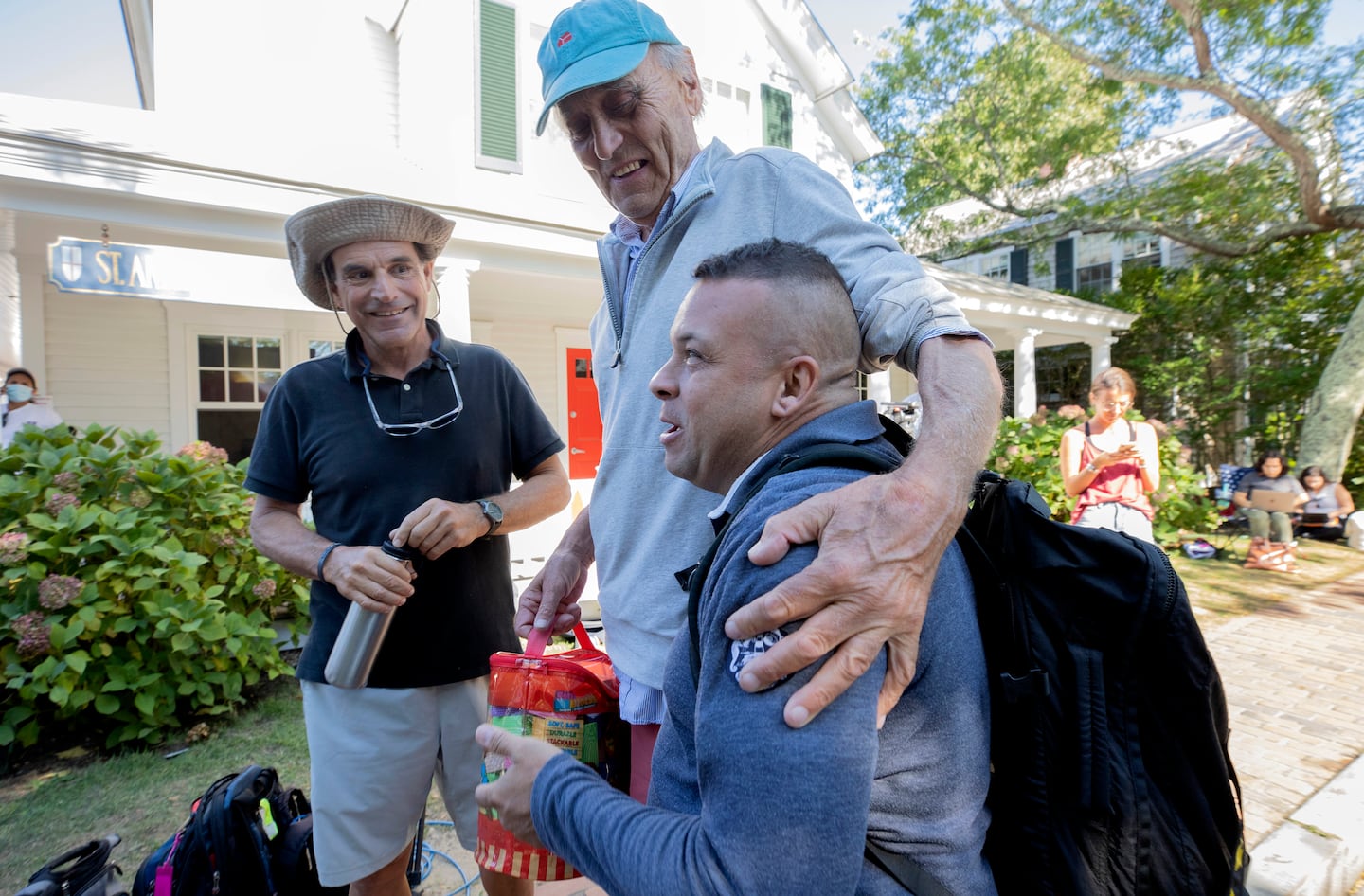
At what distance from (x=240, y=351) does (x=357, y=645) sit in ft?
27.4

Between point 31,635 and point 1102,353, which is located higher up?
point 1102,353

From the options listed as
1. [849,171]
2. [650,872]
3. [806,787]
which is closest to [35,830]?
[650,872]

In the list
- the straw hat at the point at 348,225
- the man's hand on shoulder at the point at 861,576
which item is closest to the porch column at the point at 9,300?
the straw hat at the point at 348,225

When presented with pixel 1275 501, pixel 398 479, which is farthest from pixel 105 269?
pixel 1275 501

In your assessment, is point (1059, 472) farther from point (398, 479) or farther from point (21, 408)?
point (21, 408)

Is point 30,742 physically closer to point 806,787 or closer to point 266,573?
point 266,573

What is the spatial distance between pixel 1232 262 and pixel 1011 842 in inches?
752

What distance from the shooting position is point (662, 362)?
1523 mm

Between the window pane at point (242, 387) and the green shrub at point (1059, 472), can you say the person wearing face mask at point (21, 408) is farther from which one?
the green shrub at point (1059, 472)

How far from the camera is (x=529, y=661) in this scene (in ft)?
5.24

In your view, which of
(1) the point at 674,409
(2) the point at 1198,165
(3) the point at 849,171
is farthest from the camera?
(2) the point at 1198,165

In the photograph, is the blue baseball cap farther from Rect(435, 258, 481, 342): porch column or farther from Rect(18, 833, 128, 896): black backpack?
Rect(435, 258, 481, 342): porch column

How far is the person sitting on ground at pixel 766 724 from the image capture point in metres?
0.86

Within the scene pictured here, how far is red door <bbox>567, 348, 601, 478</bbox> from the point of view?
10617 millimetres
